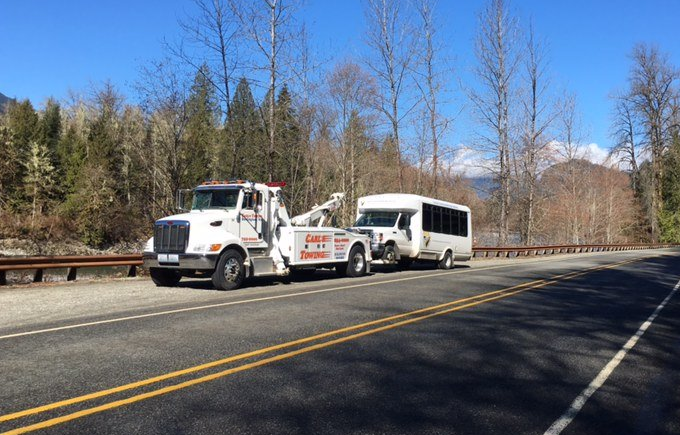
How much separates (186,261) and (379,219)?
9.75 metres

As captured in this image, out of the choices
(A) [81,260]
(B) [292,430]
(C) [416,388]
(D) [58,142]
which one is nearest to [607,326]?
(C) [416,388]

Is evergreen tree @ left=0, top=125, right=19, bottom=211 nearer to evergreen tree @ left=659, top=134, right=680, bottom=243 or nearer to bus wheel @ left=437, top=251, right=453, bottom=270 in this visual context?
bus wheel @ left=437, top=251, right=453, bottom=270

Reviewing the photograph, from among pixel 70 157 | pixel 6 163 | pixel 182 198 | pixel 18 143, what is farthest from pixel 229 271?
pixel 18 143

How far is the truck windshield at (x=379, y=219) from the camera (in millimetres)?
19969

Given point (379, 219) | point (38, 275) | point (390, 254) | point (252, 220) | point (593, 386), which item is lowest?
point (593, 386)

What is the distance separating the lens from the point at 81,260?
14.6m

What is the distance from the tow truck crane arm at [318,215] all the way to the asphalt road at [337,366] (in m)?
6.15

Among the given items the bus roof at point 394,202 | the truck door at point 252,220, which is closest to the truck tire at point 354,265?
the bus roof at point 394,202

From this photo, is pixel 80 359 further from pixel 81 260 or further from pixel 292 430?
pixel 81 260

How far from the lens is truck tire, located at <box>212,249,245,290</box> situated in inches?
484

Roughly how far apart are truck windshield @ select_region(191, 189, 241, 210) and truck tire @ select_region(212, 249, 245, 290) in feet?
4.61

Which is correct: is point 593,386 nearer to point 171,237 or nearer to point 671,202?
point 171,237

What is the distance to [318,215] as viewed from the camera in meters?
17.3

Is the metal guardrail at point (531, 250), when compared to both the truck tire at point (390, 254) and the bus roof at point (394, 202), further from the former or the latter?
the truck tire at point (390, 254)
